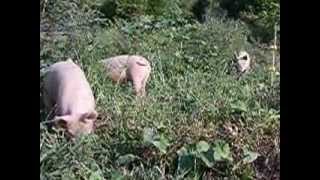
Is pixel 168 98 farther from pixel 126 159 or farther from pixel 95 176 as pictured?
pixel 95 176

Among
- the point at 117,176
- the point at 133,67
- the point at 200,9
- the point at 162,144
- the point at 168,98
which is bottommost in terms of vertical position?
the point at 117,176

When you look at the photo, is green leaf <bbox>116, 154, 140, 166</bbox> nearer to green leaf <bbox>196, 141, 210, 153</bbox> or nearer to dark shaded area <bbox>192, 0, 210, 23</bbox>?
green leaf <bbox>196, 141, 210, 153</bbox>

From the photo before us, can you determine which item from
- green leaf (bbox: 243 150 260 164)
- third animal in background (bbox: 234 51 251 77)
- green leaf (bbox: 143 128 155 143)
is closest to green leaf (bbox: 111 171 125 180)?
green leaf (bbox: 143 128 155 143)

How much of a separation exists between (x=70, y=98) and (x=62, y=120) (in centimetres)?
9

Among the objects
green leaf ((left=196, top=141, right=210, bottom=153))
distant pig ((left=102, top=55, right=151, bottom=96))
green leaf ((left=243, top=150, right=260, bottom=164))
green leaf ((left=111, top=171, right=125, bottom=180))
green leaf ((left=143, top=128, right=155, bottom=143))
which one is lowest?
green leaf ((left=111, top=171, right=125, bottom=180))

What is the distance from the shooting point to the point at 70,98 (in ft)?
7.48

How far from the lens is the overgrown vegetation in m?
2.25

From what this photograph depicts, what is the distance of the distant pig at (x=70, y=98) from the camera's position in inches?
88.5

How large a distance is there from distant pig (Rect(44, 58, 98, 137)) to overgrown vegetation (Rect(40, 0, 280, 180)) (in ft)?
0.10

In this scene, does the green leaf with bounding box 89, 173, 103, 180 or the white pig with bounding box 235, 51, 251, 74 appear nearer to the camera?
the green leaf with bounding box 89, 173, 103, 180

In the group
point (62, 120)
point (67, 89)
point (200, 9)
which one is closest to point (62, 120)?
point (62, 120)
